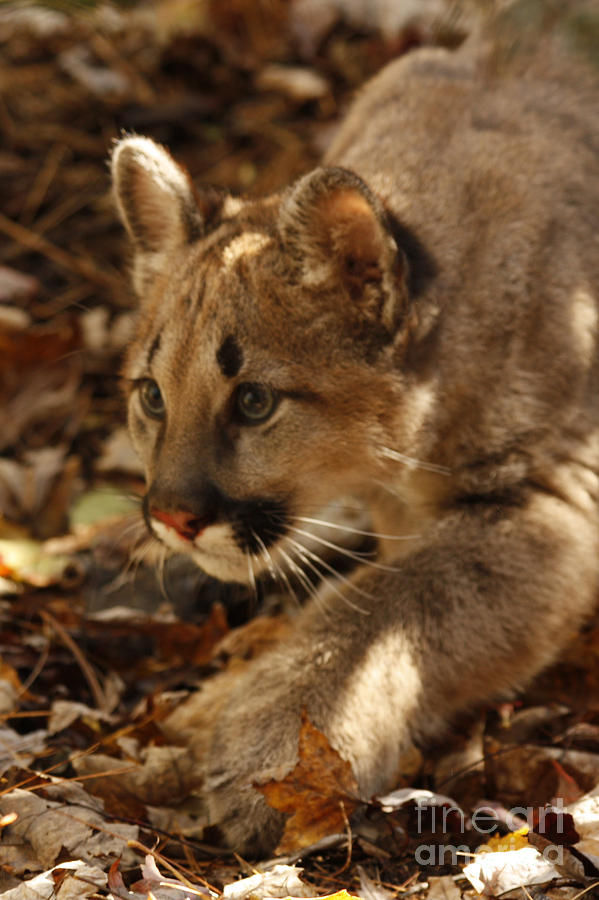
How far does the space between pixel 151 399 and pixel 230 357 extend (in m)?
0.55

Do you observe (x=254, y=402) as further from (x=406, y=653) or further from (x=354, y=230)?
(x=406, y=653)

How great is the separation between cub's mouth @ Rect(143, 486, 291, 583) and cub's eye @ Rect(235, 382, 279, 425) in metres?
0.28

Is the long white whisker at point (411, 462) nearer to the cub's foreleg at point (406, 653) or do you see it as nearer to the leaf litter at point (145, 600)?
the cub's foreleg at point (406, 653)

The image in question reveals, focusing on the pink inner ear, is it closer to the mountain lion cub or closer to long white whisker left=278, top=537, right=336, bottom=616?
the mountain lion cub

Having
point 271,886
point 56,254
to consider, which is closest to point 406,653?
point 271,886

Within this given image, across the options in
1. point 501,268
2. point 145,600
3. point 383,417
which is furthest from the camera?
point 145,600

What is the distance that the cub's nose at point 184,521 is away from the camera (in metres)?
3.47

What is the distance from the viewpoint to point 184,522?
3492 mm

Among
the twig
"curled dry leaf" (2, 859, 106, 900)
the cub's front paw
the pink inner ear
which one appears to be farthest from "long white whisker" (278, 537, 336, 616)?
the twig

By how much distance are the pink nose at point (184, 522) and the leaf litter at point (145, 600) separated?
2.29ft

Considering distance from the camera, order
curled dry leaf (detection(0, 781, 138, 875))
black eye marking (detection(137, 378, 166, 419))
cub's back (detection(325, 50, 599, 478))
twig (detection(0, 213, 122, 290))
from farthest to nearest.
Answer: twig (detection(0, 213, 122, 290)) < black eye marking (detection(137, 378, 166, 419)) < cub's back (detection(325, 50, 599, 478)) < curled dry leaf (detection(0, 781, 138, 875))

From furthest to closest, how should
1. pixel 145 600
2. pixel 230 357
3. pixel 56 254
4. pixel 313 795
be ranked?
pixel 56 254 < pixel 145 600 < pixel 230 357 < pixel 313 795

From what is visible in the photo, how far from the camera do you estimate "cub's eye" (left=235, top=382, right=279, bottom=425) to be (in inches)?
142

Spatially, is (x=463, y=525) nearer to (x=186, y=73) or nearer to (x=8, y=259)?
(x=8, y=259)
